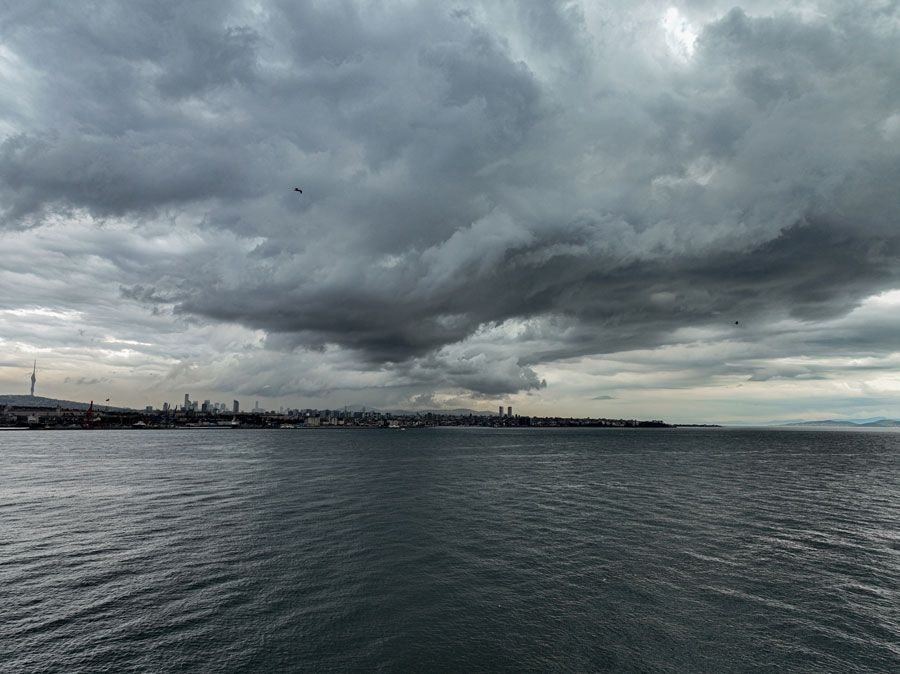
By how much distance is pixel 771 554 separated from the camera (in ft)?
131

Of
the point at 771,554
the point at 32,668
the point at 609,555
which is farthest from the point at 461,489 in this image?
the point at 32,668

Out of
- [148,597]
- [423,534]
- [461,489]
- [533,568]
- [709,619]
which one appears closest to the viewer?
[709,619]

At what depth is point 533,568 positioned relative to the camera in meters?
35.2

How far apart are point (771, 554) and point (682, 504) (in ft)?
74.2

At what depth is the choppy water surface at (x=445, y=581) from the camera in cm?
2328

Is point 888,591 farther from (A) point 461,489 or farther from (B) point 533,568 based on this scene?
(A) point 461,489

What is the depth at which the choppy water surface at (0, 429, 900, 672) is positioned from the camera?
23281 millimetres

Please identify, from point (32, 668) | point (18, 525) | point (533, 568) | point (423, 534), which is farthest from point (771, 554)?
point (18, 525)

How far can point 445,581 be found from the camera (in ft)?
108

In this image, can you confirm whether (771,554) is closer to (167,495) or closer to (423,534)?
Result: (423,534)

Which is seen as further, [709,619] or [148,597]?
[148,597]

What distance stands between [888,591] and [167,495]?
77.2 m

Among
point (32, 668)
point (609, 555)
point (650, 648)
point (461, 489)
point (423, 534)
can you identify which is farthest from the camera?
point (461, 489)

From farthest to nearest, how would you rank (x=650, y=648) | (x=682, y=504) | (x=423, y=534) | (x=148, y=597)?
(x=682, y=504)
(x=423, y=534)
(x=148, y=597)
(x=650, y=648)
